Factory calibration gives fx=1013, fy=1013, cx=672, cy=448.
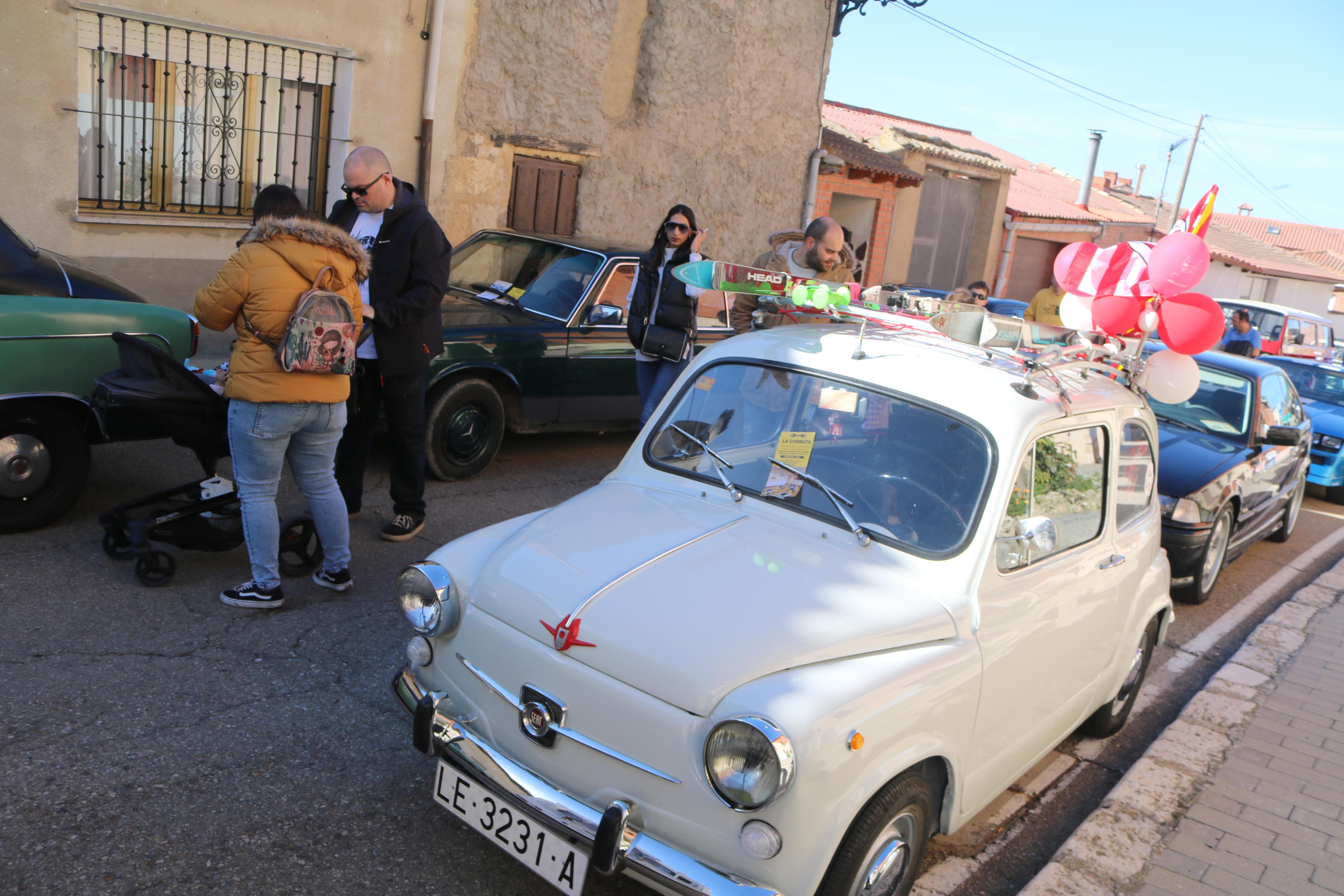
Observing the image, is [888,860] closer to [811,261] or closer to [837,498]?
[837,498]

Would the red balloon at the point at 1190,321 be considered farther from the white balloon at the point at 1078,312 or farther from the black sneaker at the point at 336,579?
the black sneaker at the point at 336,579

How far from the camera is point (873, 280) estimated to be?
1836cm

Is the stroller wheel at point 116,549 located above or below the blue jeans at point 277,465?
below

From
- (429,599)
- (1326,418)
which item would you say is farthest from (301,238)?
(1326,418)

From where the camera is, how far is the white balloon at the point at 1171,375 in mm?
4582

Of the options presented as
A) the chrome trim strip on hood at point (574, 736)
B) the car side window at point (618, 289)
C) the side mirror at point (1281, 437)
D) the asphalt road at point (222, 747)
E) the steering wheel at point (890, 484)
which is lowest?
the asphalt road at point (222, 747)

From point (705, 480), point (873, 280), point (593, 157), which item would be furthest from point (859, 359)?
point (873, 280)

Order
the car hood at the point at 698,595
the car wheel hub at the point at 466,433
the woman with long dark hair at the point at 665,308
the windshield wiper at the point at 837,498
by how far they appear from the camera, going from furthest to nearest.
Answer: the car wheel hub at the point at 466,433
the woman with long dark hair at the point at 665,308
the windshield wiper at the point at 837,498
the car hood at the point at 698,595

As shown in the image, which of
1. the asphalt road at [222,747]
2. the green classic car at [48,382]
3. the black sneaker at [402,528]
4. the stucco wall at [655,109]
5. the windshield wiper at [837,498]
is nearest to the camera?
the asphalt road at [222,747]

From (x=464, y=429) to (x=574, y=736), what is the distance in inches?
172

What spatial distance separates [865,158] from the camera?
1623cm

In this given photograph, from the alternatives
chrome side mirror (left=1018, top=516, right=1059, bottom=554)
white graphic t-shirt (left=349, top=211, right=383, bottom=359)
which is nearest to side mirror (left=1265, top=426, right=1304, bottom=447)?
chrome side mirror (left=1018, top=516, right=1059, bottom=554)

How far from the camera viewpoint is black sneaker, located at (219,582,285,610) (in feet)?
14.7

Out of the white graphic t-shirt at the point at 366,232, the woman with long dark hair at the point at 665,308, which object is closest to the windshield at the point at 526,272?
the woman with long dark hair at the point at 665,308
